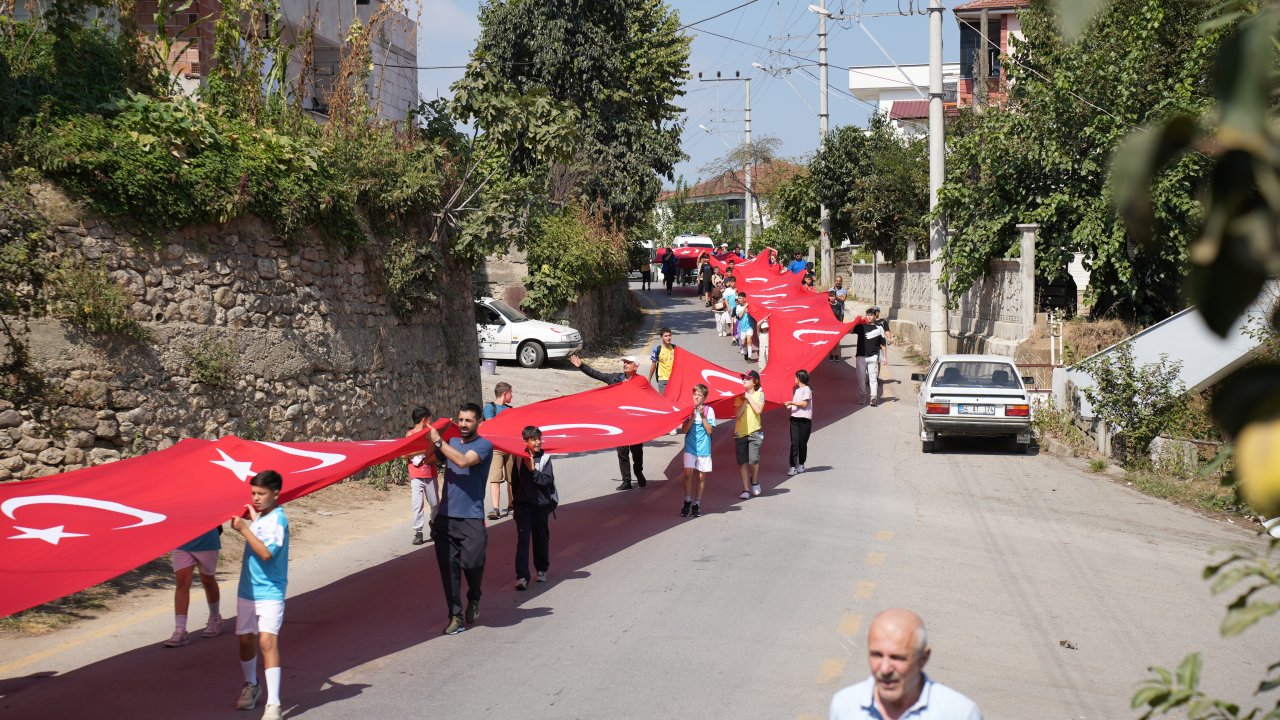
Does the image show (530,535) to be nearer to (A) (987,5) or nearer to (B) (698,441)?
(B) (698,441)

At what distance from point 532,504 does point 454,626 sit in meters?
1.94

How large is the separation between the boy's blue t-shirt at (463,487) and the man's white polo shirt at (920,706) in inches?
225

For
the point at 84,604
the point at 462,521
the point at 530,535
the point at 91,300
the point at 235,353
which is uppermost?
the point at 91,300

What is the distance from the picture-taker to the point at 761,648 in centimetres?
912

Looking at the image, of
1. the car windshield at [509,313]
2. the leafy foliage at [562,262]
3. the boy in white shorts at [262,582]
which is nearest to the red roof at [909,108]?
the leafy foliage at [562,262]

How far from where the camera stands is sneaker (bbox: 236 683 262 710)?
7758 mm

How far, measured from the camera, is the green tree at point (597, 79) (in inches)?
1399

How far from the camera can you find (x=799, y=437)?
1773cm

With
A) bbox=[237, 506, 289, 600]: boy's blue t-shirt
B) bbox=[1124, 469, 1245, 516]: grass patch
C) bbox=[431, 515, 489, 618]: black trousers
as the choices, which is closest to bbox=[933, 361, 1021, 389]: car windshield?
bbox=[1124, 469, 1245, 516]: grass patch

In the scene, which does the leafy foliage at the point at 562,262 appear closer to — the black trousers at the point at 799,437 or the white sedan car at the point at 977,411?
the white sedan car at the point at 977,411

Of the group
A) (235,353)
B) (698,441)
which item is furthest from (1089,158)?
(235,353)

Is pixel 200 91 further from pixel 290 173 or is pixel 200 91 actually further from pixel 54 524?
pixel 54 524

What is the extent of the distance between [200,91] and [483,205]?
560 centimetres

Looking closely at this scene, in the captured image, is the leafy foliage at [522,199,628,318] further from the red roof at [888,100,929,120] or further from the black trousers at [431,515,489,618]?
the red roof at [888,100,929,120]
